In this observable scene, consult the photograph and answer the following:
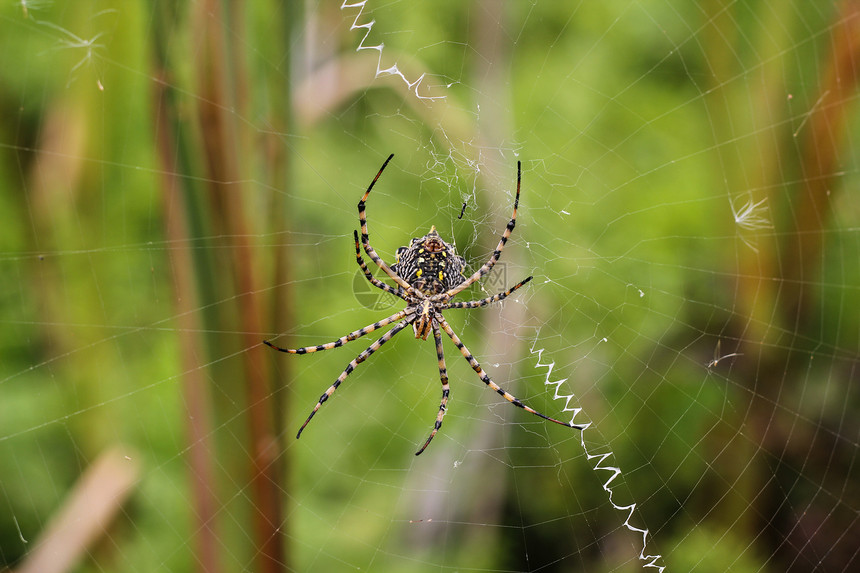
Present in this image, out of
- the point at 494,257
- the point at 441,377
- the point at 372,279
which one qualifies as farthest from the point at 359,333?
the point at 494,257

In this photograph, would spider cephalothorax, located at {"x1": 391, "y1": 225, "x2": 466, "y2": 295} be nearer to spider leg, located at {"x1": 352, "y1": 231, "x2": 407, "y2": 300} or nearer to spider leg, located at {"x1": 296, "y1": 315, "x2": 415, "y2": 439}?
spider leg, located at {"x1": 352, "y1": 231, "x2": 407, "y2": 300}

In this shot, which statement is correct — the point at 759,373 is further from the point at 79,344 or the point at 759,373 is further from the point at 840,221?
the point at 79,344

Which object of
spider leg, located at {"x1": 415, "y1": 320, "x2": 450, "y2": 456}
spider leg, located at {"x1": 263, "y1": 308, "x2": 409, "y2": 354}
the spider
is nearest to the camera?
the spider

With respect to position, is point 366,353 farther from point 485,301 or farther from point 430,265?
point 485,301

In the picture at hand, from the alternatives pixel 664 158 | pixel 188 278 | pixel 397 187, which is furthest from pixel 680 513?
pixel 188 278

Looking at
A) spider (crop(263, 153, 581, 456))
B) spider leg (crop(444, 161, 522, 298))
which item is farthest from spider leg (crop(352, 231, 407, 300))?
spider leg (crop(444, 161, 522, 298))

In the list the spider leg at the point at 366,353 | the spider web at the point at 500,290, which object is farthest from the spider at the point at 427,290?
the spider web at the point at 500,290
